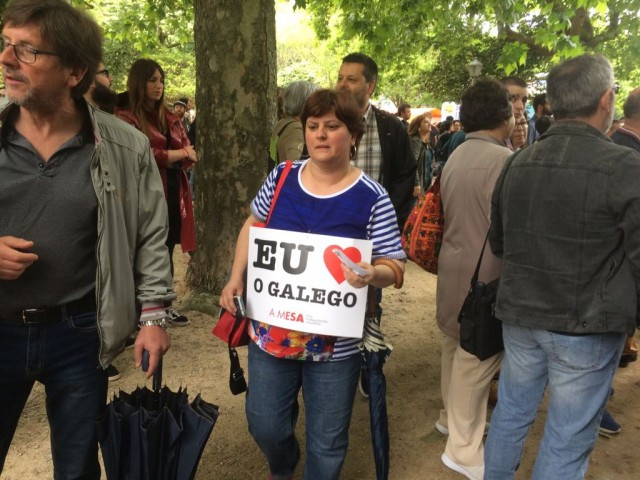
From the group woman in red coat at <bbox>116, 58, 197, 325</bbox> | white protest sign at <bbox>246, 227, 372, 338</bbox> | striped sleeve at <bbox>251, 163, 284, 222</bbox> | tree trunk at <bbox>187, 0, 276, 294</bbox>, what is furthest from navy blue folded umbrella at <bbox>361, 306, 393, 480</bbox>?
tree trunk at <bbox>187, 0, 276, 294</bbox>

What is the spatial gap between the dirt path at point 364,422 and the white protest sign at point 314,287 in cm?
128

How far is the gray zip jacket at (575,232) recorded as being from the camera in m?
2.01

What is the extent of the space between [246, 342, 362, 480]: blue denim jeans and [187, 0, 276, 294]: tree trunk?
2.94m

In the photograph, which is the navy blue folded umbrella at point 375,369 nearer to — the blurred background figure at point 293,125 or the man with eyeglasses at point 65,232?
the man with eyeglasses at point 65,232

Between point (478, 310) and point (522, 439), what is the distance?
2.02 ft

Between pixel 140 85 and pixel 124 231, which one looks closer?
pixel 124 231

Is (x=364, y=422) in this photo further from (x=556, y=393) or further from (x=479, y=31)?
(x=479, y=31)

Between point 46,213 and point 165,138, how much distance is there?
2.69 meters

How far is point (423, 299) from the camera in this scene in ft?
20.5

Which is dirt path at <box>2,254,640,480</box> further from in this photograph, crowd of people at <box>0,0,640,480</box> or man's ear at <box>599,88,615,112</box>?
man's ear at <box>599,88,615,112</box>

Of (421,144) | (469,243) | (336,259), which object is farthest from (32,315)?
(421,144)

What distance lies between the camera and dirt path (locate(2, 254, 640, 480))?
120 inches

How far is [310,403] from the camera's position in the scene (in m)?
2.29

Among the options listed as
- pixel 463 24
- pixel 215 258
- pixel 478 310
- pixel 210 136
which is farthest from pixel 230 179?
pixel 463 24
